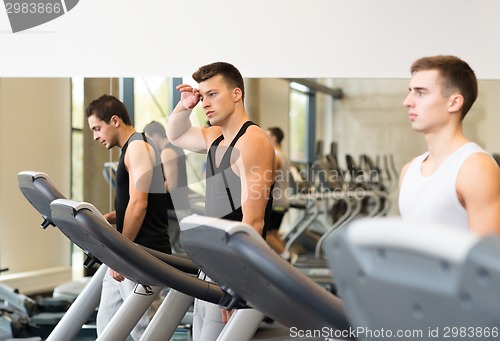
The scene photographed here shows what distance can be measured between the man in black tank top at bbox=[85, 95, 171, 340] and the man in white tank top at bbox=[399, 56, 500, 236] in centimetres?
163

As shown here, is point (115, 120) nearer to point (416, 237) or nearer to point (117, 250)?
point (117, 250)

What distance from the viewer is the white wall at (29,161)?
211 inches

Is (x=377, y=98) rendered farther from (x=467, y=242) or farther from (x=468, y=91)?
(x=467, y=242)

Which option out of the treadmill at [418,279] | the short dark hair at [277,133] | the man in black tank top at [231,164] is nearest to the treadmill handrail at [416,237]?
the treadmill at [418,279]

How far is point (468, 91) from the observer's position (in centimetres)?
228

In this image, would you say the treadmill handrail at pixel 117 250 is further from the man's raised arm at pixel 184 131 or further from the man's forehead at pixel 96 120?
the man's forehead at pixel 96 120

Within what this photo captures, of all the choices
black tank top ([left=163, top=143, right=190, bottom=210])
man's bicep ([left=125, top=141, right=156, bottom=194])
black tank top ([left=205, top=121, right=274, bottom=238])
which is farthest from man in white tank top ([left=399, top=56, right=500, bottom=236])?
black tank top ([left=163, top=143, right=190, bottom=210])

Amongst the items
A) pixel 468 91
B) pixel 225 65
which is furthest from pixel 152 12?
pixel 468 91

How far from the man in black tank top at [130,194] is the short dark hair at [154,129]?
2.69ft

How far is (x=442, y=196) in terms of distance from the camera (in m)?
2.18

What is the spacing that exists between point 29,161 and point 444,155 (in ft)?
12.1

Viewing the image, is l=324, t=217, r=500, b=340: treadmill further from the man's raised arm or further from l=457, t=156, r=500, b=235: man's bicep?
the man's raised arm

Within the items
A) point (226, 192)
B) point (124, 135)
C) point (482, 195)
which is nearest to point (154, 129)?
point (124, 135)

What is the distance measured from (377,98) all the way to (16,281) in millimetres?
3550
